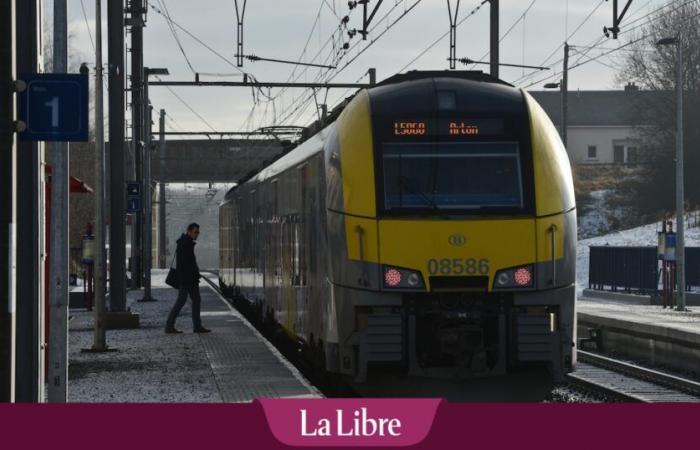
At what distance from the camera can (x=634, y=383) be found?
17016 mm

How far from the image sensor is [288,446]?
510cm

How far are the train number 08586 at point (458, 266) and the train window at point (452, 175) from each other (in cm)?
48

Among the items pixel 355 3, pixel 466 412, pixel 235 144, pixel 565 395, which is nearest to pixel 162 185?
pixel 235 144

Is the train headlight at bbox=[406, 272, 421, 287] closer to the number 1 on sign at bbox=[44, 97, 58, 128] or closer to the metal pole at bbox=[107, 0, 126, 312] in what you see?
the number 1 on sign at bbox=[44, 97, 58, 128]

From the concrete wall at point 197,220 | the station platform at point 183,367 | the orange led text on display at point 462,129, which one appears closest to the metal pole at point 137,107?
the station platform at point 183,367

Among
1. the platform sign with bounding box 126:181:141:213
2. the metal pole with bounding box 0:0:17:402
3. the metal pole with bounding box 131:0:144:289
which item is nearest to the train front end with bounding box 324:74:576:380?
the metal pole with bounding box 0:0:17:402

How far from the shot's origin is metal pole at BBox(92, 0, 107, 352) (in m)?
19.1

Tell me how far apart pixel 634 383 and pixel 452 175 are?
5443 millimetres

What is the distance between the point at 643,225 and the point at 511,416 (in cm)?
5753

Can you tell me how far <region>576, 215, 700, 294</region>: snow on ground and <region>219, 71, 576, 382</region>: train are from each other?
121ft

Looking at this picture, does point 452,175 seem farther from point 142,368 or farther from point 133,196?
point 133,196

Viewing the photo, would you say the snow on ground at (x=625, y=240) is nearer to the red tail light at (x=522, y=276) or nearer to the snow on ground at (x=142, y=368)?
the snow on ground at (x=142, y=368)

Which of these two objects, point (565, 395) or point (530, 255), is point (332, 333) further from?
point (565, 395)

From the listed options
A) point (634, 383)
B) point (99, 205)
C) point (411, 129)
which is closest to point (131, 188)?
point (99, 205)
